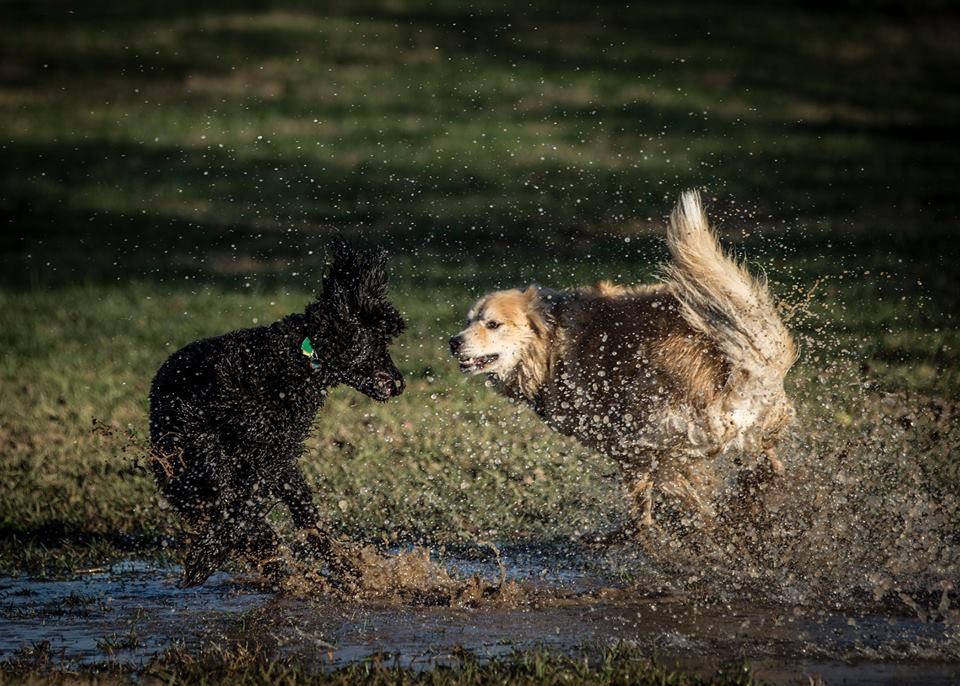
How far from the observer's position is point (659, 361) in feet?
21.4

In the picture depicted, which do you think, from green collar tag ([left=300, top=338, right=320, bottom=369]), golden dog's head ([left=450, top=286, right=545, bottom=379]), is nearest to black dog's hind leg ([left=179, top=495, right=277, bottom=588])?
green collar tag ([left=300, top=338, right=320, bottom=369])

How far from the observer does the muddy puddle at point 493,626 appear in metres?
4.87

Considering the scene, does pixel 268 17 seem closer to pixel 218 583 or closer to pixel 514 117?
pixel 514 117

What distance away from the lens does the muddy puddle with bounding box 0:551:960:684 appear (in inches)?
192

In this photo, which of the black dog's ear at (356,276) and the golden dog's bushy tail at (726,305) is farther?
the golden dog's bushy tail at (726,305)

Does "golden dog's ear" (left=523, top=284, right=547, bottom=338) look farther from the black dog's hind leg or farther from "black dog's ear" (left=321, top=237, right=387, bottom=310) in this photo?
the black dog's hind leg

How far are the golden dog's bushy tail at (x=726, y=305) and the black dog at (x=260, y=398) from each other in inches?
55.5

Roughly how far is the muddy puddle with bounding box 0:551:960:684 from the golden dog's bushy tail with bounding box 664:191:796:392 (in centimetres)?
125

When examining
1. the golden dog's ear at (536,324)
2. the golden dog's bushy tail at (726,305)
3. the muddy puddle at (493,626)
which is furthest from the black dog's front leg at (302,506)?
the golden dog's bushy tail at (726,305)

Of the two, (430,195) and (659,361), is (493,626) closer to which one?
(659,361)

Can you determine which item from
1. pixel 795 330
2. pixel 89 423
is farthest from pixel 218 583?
pixel 795 330

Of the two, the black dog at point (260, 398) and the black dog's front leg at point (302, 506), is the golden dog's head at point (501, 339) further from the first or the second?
the black dog's front leg at point (302, 506)

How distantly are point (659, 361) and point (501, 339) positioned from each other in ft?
3.03

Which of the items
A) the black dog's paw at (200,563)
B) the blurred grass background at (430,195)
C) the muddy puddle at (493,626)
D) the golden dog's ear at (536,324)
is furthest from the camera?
the blurred grass background at (430,195)
